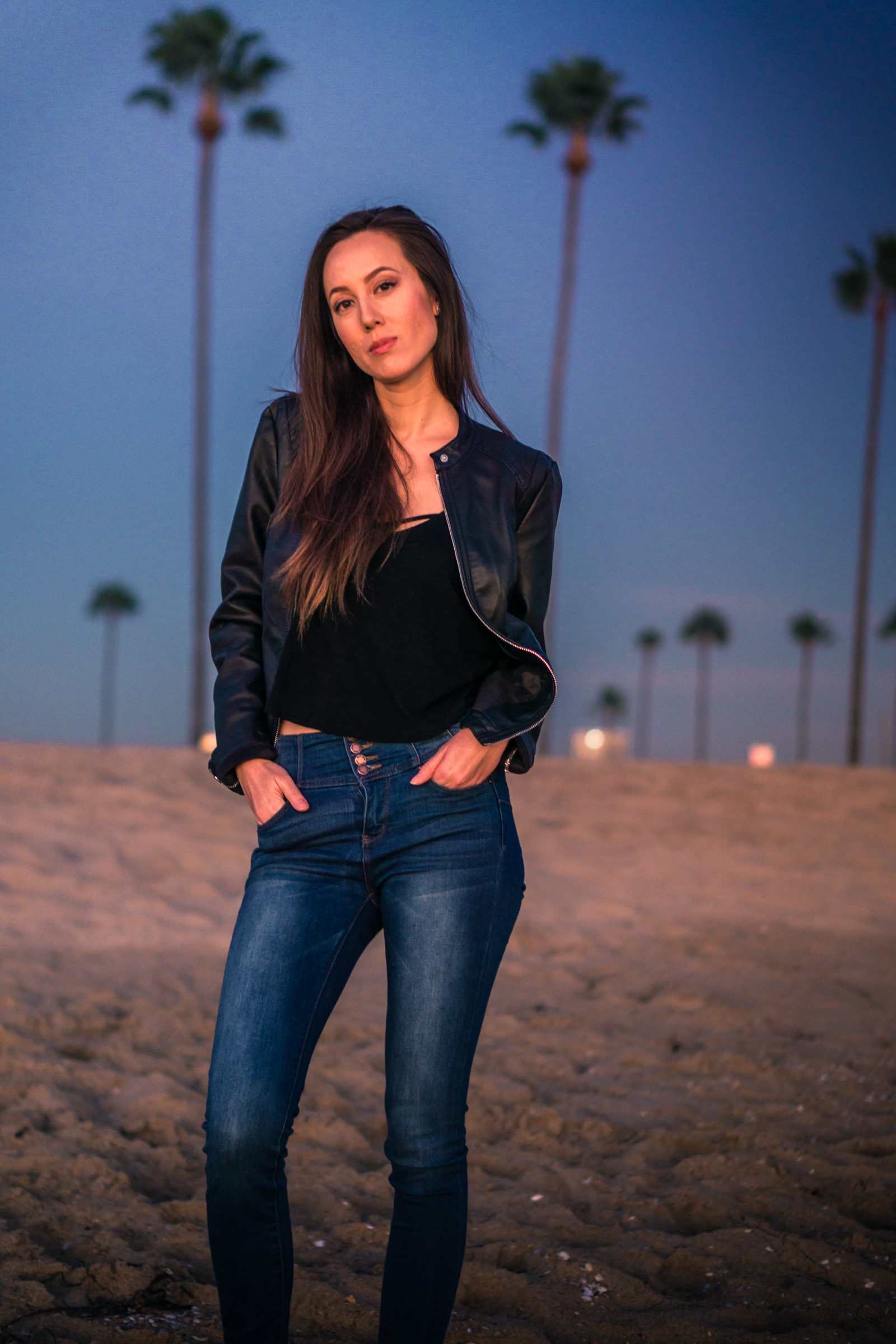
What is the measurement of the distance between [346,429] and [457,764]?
2.58 ft

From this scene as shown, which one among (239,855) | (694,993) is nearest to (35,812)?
(239,855)

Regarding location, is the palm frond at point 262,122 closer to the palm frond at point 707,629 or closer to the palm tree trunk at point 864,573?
the palm tree trunk at point 864,573

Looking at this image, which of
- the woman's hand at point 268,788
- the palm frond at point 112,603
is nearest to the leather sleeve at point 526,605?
the woman's hand at point 268,788

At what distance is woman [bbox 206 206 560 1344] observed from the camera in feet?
6.32

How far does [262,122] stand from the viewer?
76.5 ft

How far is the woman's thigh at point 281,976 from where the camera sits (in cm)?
187

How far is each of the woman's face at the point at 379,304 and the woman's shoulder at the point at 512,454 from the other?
0.69ft

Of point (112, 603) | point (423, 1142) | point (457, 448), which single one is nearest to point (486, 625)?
point (457, 448)

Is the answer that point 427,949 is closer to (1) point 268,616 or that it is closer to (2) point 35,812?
(1) point 268,616

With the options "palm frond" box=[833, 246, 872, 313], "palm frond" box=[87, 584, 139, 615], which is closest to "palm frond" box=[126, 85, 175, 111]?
"palm frond" box=[833, 246, 872, 313]

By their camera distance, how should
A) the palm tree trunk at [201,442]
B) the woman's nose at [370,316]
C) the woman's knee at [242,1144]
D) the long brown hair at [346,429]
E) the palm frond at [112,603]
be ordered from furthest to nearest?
the palm frond at [112,603]
the palm tree trunk at [201,442]
the woman's nose at [370,316]
the long brown hair at [346,429]
the woman's knee at [242,1144]

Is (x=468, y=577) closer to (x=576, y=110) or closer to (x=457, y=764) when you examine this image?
(x=457, y=764)

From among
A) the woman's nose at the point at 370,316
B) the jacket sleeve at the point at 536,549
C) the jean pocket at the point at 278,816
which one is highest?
the woman's nose at the point at 370,316

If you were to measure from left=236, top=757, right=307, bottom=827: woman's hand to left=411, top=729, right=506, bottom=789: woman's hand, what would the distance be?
0.23 m
